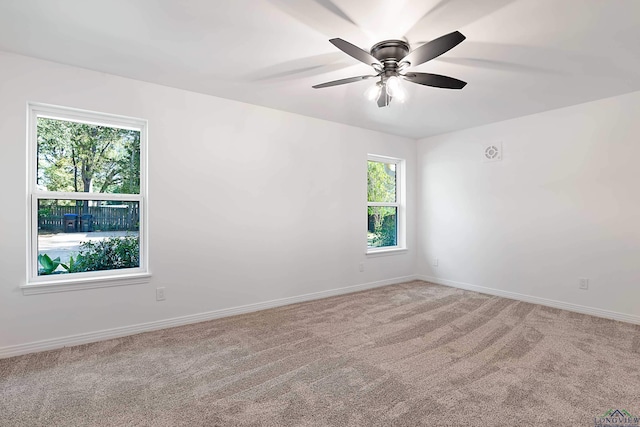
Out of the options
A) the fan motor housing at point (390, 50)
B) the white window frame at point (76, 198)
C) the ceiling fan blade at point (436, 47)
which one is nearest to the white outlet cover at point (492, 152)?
the fan motor housing at point (390, 50)

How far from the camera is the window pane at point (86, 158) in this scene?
2.78 m

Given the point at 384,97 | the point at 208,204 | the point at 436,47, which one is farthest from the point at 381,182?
the point at 436,47

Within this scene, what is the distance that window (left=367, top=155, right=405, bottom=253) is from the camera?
4907 mm

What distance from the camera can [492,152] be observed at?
4.39 metres

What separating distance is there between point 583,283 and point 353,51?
366cm

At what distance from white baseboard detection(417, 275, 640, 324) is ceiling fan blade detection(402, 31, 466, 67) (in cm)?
342

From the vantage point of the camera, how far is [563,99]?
345 centimetres

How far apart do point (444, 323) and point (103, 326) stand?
126 inches

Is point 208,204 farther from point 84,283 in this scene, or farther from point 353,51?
point 353,51

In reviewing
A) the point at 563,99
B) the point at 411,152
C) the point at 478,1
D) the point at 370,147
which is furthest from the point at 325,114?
the point at 563,99

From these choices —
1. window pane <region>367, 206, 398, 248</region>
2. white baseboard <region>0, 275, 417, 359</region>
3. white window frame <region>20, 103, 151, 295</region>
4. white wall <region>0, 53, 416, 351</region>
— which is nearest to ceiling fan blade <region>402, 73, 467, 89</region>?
white wall <region>0, 53, 416, 351</region>

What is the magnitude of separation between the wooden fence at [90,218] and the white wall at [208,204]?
0.59ft

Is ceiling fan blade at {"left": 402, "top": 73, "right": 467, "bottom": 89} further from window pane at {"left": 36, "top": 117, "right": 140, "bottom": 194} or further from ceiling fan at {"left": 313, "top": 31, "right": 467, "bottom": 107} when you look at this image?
window pane at {"left": 36, "top": 117, "right": 140, "bottom": 194}

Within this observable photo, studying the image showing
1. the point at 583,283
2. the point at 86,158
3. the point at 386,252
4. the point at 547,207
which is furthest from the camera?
the point at 386,252
